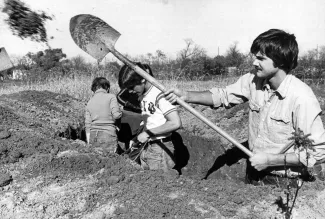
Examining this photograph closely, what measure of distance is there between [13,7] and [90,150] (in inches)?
76.8

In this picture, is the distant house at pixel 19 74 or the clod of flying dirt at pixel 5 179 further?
the distant house at pixel 19 74

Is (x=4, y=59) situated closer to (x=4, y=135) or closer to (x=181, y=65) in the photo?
(x=4, y=135)

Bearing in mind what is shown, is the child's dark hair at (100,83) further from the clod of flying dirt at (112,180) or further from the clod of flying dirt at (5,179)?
the clod of flying dirt at (112,180)

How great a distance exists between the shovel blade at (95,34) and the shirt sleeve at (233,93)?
104 cm

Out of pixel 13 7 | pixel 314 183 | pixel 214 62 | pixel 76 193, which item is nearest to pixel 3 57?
pixel 13 7

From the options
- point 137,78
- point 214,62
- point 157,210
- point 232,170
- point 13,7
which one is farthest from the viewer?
point 214,62

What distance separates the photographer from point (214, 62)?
2330cm

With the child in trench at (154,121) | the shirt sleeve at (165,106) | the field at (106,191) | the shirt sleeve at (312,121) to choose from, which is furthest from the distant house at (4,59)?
the shirt sleeve at (312,121)

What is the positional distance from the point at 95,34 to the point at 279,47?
5.34ft

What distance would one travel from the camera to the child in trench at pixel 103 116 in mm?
4363

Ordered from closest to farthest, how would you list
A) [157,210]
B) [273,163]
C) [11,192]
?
[157,210]
[273,163]
[11,192]

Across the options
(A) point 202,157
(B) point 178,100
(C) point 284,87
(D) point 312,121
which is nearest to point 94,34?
(B) point 178,100

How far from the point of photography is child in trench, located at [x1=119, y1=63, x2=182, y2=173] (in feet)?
10.5

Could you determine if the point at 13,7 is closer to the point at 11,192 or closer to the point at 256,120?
the point at 11,192
